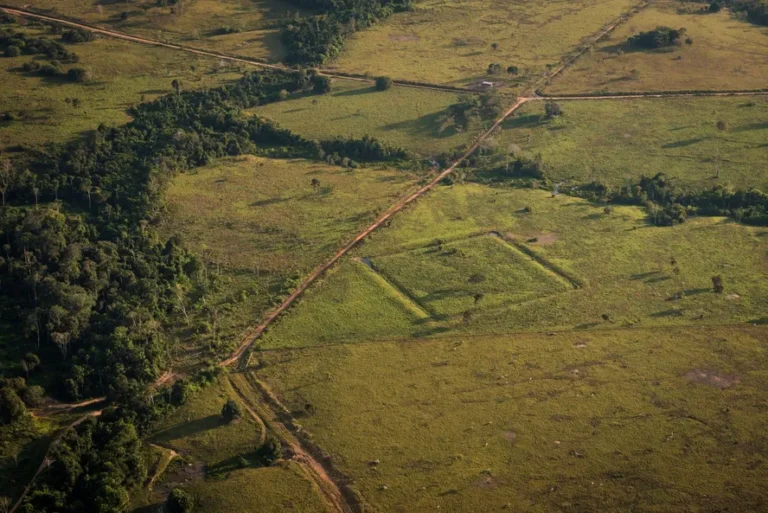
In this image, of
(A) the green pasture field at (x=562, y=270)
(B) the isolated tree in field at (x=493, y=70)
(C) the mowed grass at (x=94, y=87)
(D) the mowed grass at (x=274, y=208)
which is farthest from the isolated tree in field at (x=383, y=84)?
(A) the green pasture field at (x=562, y=270)

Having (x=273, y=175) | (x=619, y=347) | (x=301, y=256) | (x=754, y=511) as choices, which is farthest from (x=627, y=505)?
(x=273, y=175)

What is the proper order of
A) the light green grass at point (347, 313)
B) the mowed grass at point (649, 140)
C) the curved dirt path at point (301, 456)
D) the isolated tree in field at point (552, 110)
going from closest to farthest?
the curved dirt path at point (301, 456)
the light green grass at point (347, 313)
the mowed grass at point (649, 140)
the isolated tree in field at point (552, 110)

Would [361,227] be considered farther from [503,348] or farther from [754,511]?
[754,511]

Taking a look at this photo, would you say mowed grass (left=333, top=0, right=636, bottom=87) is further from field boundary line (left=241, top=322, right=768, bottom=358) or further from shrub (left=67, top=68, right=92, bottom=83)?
field boundary line (left=241, top=322, right=768, bottom=358)

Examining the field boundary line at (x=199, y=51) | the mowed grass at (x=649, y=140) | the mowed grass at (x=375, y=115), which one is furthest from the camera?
the field boundary line at (x=199, y=51)

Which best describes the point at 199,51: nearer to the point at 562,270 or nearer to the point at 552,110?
the point at 552,110

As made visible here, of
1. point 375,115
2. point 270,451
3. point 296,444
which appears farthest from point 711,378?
point 375,115

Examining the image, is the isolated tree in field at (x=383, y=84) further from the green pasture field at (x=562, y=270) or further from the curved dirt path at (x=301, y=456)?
the curved dirt path at (x=301, y=456)

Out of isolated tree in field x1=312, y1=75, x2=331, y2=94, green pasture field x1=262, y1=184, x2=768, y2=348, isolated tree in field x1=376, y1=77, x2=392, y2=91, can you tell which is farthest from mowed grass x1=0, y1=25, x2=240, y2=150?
green pasture field x1=262, y1=184, x2=768, y2=348
